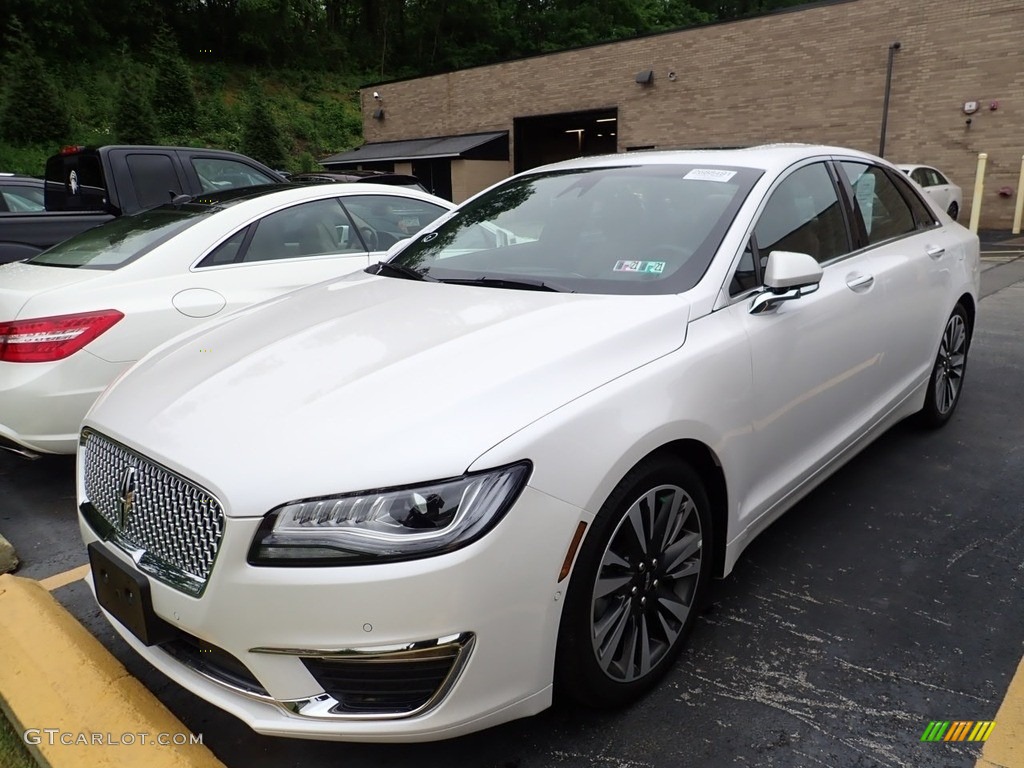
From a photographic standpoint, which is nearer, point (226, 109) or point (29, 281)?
point (29, 281)

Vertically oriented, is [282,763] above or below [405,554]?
below

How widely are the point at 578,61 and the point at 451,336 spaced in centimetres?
2290

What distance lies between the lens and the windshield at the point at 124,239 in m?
4.10

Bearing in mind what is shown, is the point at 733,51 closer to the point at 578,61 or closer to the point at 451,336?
the point at 578,61

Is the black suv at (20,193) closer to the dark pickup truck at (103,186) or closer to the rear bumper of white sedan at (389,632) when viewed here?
the dark pickup truck at (103,186)

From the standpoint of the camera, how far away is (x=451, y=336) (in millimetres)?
2258

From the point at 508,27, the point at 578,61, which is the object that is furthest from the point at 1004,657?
the point at 508,27

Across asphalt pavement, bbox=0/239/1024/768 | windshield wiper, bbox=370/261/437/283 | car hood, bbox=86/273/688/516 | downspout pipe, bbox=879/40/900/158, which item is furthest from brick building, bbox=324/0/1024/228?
car hood, bbox=86/273/688/516

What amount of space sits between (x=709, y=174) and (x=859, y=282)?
0.80m

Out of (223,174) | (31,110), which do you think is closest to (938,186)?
(223,174)

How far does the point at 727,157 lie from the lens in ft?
10.4

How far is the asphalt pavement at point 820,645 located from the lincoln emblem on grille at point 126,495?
A: 674mm

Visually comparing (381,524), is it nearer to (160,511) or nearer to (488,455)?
(488,455)

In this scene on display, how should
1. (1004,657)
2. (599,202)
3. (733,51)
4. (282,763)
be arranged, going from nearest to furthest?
(282,763) → (1004,657) → (599,202) → (733,51)
